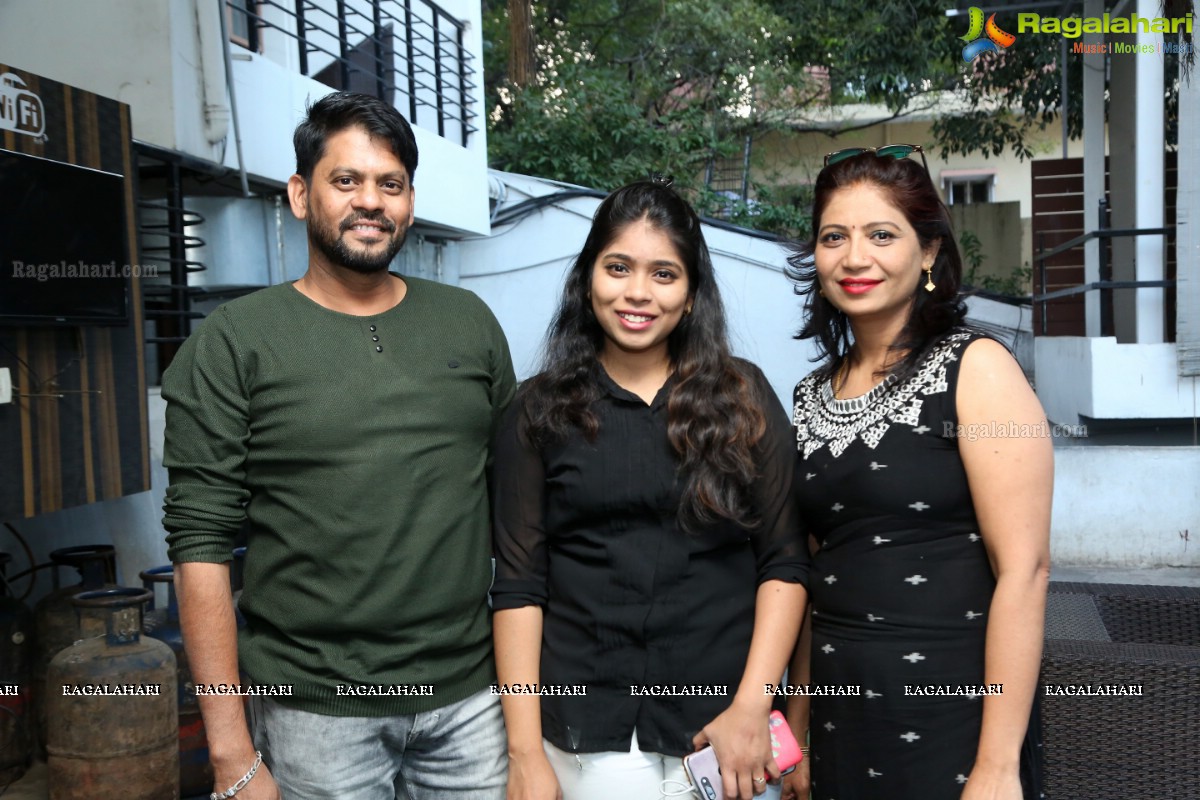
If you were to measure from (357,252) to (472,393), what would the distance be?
387 millimetres

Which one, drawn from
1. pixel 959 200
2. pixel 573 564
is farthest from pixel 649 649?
pixel 959 200

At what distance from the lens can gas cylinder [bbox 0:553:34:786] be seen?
13.7ft

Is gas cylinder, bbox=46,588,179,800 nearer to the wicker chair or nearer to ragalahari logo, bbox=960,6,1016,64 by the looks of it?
the wicker chair

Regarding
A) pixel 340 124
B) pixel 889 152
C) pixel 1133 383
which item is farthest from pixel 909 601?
pixel 1133 383

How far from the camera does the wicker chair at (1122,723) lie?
287 centimetres

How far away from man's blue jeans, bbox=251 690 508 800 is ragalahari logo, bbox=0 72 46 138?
2.26 metres

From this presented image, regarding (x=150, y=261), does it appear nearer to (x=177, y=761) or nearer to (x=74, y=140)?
(x=74, y=140)

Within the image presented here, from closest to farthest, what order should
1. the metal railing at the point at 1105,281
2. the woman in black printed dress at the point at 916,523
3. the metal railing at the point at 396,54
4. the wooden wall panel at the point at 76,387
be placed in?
the woman in black printed dress at the point at 916,523
the wooden wall panel at the point at 76,387
the metal railing at the point at 1105,281
the metal railing at the point at 396,54

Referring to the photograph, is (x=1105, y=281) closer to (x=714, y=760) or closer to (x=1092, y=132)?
(x=1092, y=132)

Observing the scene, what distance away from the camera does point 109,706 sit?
12.5ft

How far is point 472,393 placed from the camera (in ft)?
7.80

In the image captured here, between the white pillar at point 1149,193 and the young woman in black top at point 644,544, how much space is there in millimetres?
4979

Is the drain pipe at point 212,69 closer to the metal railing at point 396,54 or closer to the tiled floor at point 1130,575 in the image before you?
the metal railing at point 396,54

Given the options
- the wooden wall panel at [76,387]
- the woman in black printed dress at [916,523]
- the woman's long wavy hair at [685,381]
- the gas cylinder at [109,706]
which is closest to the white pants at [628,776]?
the woman in black printed dress at [916,523]
